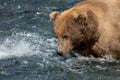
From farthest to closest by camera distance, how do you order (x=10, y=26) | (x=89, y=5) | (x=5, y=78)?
(x=10, y=26) < (x=89, y=5) < (x=5, y=78)

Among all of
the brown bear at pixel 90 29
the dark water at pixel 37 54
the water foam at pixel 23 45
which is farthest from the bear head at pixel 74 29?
the water foam at pixel 23 45

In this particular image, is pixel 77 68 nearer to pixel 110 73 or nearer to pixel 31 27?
pixel 110 73

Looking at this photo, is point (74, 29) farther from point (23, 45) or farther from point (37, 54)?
point (23, 45)

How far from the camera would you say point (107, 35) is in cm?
1047

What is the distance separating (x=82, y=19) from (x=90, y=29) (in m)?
0.29

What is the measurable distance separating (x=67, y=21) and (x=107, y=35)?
3.03ft

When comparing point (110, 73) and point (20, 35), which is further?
point (20, 35)


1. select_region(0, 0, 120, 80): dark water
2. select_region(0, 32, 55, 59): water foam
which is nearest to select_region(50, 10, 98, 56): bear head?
select_region(0, 0, 120, 80): dark water

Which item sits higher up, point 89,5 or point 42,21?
point 89,5

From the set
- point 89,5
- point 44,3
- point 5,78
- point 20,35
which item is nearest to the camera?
point 5,78

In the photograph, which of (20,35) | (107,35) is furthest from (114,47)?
(20,35)

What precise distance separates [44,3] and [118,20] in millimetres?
6311

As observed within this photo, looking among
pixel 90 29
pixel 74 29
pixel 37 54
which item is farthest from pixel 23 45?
pixel 90 29

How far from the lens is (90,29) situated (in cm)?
1023
